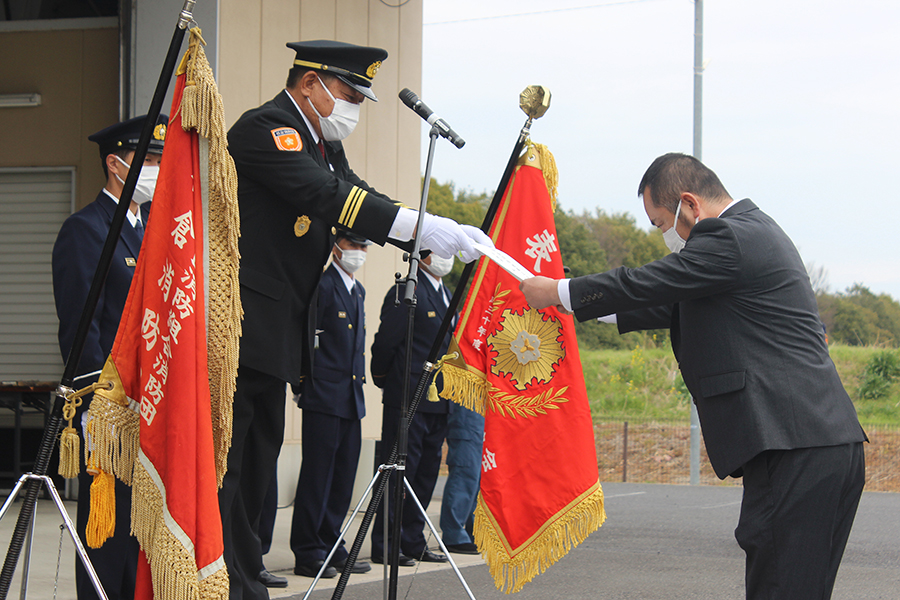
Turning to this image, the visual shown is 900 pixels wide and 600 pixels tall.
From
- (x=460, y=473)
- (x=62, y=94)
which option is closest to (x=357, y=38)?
(x=62, y=94)

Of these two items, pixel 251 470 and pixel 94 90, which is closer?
pixel 251 470

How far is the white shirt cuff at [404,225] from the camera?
10.1 ft

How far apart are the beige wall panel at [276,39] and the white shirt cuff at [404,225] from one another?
5080mm

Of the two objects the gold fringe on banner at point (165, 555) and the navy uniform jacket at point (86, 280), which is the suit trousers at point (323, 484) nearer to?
the navy uniform jacket at point (86, 280)

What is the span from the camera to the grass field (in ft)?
67.0

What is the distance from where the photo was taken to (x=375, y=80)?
30.2ft

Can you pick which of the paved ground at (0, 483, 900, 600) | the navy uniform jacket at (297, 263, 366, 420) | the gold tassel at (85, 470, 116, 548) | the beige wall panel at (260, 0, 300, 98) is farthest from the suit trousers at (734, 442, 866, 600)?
the beige wall panel at (260, 0, 300, 98)

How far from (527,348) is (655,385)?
1967cm

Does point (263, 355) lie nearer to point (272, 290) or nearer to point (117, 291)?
point (272, 290)

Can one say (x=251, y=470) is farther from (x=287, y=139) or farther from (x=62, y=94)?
(x=62, y=94)

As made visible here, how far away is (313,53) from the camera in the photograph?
3193mm

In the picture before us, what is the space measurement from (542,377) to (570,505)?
1.84 feet

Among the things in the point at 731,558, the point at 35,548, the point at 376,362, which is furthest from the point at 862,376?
the point at 35,548

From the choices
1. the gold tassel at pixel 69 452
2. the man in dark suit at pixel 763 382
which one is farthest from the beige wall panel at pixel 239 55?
the man in dark suit at pixel 763 382
